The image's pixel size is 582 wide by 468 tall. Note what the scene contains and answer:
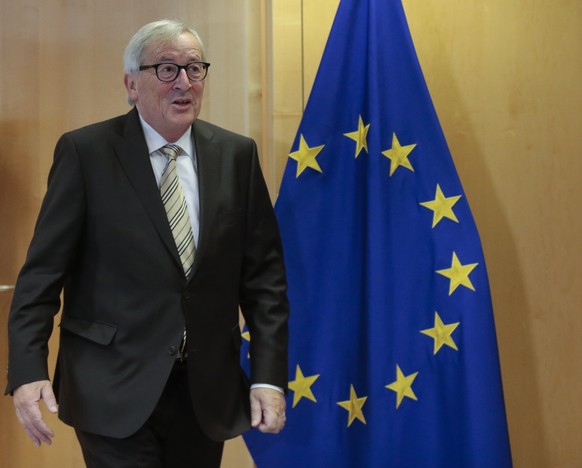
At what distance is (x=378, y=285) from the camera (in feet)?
8.87

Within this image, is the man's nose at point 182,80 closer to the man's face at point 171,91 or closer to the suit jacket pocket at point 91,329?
the man's face at point 171,91

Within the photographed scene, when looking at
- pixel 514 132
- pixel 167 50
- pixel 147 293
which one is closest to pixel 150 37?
pixel 167 50

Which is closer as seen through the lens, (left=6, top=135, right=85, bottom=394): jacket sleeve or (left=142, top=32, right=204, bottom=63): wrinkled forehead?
(left=6, top=135, right=85, bottom=394): jacket sleeve

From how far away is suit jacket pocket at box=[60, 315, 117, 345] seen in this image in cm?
201

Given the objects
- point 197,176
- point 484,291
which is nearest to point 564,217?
point 484,291

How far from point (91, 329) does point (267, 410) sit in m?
0.44

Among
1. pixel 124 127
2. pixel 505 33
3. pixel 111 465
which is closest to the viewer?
pixel 111 465

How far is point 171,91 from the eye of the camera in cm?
210

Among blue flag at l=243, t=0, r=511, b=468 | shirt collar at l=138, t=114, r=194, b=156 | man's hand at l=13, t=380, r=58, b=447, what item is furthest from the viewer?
blue flag at l=243, t=0, r=511, b=468

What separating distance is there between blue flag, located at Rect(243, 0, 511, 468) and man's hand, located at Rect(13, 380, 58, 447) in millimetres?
961

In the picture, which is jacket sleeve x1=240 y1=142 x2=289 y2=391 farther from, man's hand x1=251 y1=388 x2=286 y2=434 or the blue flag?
the blue flag

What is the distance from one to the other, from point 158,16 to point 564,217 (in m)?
1.52

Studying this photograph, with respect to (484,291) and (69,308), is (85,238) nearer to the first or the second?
(69,308)

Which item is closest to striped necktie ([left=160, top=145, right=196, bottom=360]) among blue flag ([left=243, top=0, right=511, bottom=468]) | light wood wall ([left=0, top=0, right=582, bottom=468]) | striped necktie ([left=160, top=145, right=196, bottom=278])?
striped necktie ([left=160, top=145, right=196, bottom=278])
